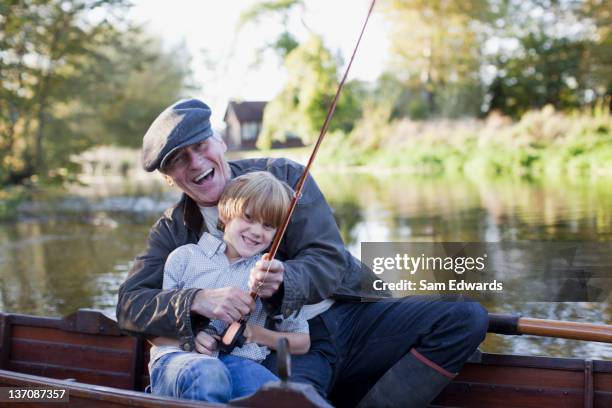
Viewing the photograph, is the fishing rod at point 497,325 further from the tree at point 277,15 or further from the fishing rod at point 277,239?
the tree at point 277,15

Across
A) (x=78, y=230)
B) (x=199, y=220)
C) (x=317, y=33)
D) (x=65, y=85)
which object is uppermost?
(x=317, y=33)

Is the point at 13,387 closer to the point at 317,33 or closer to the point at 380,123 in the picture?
the point at 317,33

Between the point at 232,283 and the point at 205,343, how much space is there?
21 cm

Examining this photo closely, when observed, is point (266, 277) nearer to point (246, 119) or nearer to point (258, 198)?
point (258, 198)

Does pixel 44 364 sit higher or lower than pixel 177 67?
lower

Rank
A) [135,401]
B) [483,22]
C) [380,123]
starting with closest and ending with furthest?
[135,401] < [380,123] < [483,22]

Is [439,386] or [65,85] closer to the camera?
[439,386]

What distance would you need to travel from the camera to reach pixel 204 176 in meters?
2.65

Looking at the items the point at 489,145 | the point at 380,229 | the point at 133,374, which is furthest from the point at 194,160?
the point at 489,145

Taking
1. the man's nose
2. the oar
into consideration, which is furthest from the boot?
the man's nose

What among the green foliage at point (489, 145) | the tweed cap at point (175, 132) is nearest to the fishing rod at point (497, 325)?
the tweed cap at point (175, 132)

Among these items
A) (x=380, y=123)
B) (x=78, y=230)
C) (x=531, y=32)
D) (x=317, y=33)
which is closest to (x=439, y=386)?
(x=78, y=230)

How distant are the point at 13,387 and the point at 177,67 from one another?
2693 centimetres

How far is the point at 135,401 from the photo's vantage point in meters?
2.38
